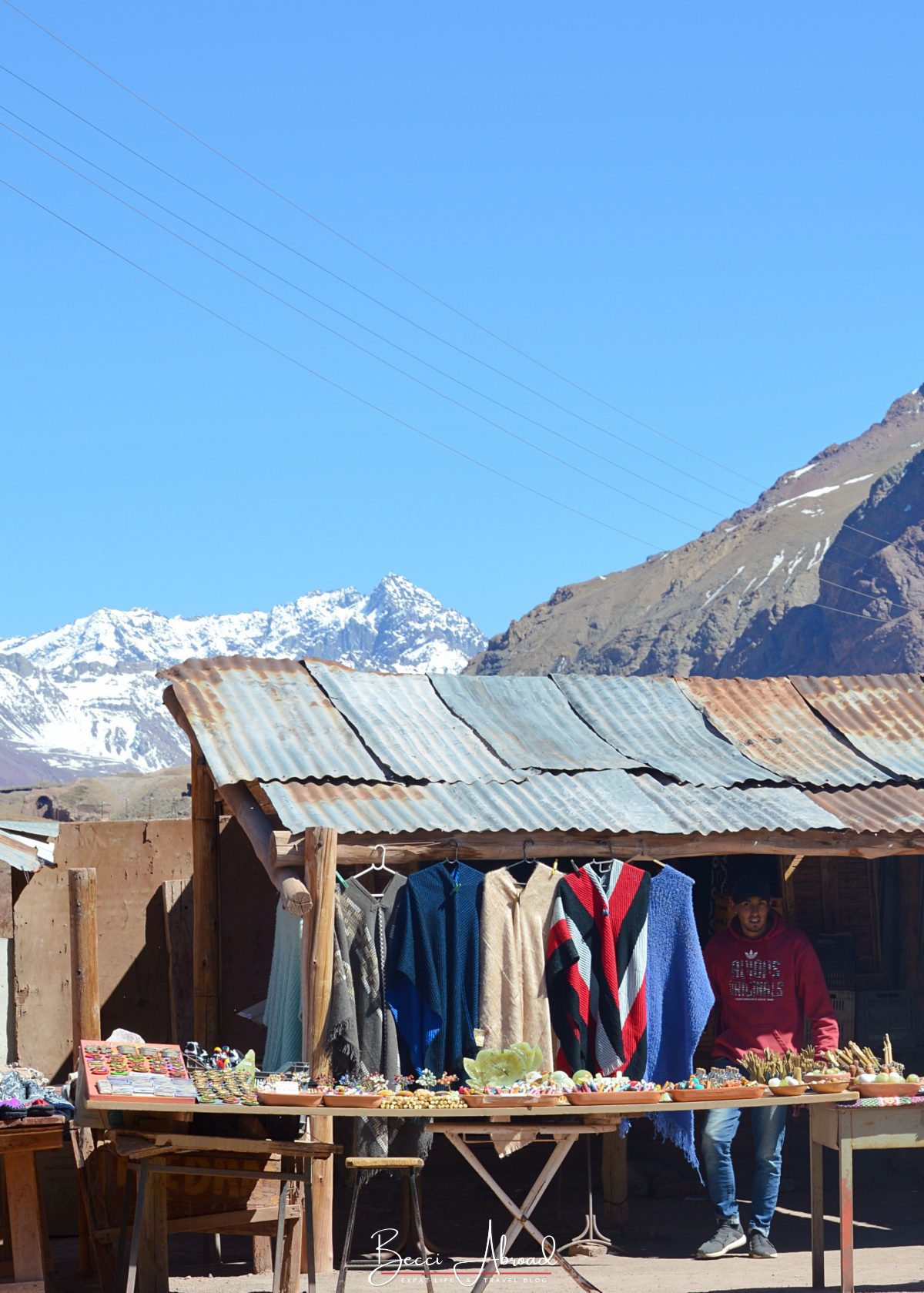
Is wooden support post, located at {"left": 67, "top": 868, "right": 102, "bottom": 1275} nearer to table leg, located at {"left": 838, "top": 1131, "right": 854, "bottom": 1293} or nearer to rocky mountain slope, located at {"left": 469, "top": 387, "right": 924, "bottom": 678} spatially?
table leg, located at {"left": 838, "top": 1131, "right": 854, "bottom": 1293}

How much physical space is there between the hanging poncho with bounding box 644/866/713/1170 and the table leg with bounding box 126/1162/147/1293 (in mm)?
2884

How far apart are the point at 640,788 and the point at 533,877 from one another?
3.62ft

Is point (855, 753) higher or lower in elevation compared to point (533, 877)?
higher

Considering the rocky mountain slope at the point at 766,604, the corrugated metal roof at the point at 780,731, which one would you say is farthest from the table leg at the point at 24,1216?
the rocky mountain slope at the point at 766,604

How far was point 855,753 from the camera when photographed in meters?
10.0

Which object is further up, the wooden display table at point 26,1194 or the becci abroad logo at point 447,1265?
the wooden display table at point 26,1194

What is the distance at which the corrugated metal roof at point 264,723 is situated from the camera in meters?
8.60

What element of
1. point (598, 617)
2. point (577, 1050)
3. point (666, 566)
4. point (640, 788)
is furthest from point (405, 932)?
point (666, 566)

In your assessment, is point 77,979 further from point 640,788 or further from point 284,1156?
point 640,788

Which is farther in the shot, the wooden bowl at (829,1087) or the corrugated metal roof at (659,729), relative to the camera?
the corrugated metal roof at (659,729)

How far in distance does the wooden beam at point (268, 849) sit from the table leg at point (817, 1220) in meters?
2.67

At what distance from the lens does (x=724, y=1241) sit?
27.6 ft

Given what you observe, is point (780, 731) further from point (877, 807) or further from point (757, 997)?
point (757, 997)

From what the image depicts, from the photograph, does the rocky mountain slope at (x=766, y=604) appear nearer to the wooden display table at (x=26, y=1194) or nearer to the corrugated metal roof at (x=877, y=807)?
→ the corrugated metal roof at (x=877, y=807)
